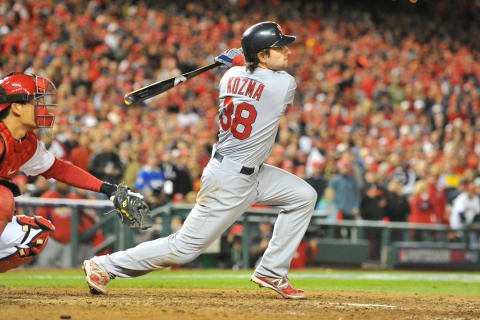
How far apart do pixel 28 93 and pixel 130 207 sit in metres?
1.09

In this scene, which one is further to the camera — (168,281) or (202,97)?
(202,97)

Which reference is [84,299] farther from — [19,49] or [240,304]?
[19,49]

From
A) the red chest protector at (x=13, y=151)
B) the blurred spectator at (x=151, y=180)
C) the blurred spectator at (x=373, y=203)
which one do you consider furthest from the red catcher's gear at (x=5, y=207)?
the blurred spectator at (x=373, y=203)

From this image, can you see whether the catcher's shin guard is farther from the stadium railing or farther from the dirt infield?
the stadium railing

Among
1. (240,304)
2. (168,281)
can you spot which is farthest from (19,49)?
(240,304)

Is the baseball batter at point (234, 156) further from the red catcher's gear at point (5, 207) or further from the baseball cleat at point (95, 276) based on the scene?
the red catcher's gear at point (5, 207)

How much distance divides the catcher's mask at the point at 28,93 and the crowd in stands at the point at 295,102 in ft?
19.7

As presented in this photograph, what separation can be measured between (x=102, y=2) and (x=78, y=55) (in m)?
3.76

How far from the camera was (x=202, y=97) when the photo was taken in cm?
1741

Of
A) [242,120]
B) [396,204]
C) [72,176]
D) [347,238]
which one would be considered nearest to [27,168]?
[72,176]

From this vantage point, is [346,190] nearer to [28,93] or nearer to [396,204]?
[396,204]

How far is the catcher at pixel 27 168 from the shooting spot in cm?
552

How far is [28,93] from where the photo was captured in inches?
222

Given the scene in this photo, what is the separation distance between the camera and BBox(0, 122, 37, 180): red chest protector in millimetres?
5441
